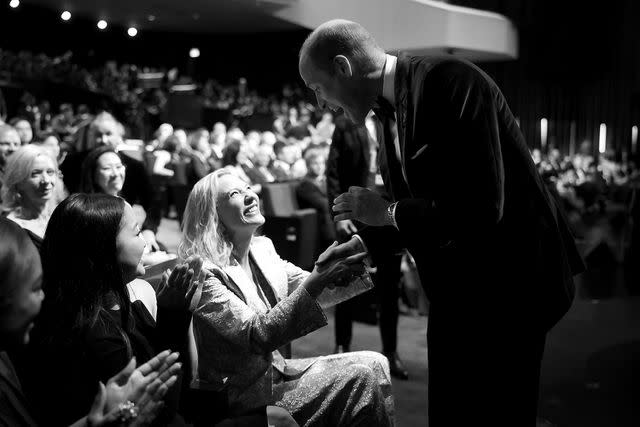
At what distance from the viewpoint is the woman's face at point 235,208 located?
2469 millimetres

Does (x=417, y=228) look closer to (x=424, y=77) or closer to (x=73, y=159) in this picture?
(x=424, y=77)

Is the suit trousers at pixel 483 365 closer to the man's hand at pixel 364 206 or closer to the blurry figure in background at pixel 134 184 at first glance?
the man's hand at pixel 364 206

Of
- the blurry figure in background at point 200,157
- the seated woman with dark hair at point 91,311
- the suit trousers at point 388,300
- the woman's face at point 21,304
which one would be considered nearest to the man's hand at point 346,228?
the suit trousers at point 388,300

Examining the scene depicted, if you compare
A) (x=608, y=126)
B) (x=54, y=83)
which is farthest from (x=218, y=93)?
(x=608, y=126)

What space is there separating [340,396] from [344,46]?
1087 mm

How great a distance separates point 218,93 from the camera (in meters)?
18.4

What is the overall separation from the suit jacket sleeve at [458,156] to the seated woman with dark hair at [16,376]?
601 mm

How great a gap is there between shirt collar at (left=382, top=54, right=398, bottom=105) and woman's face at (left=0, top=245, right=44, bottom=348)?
841 mm

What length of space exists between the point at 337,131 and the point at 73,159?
146 cm

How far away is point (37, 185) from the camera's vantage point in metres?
3.40

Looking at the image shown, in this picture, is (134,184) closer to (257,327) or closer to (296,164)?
(257,327)


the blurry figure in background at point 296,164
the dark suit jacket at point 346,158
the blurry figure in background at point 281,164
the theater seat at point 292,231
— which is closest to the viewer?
the dark suit jacket at point 346,158

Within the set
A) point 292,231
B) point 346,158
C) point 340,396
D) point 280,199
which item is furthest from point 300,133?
point 340,396

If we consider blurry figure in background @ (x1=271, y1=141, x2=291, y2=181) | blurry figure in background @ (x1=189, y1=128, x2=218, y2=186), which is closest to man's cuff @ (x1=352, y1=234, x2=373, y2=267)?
blurry figure in background @ (x1=189, y1=128, x2=218, y2=186)
